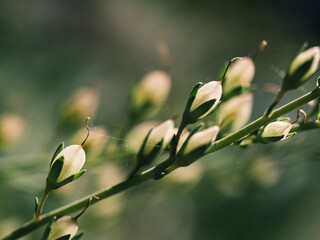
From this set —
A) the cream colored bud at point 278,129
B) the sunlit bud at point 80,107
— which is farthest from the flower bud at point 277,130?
the sunlit bud at point 80,107

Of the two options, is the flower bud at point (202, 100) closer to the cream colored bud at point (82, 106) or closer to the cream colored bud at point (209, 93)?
the cream colored bud at point (209, 93)

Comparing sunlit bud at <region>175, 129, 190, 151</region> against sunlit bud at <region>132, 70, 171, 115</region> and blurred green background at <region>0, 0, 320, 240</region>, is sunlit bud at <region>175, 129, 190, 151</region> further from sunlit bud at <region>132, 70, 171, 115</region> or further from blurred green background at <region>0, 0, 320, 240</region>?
sunlit bud at <region>132, 70, 171, 115</region>

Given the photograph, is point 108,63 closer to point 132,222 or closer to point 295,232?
point 132,222

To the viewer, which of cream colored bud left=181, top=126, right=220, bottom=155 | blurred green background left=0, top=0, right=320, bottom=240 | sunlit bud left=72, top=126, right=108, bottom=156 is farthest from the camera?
blurred green background left=0, top=0, right=320, bottom=240

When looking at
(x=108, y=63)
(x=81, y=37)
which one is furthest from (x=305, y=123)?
(x=81, y=37)

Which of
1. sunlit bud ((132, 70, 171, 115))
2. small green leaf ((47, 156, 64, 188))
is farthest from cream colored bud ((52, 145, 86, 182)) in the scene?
sunlit bud ((132, 70, 171, 115))
